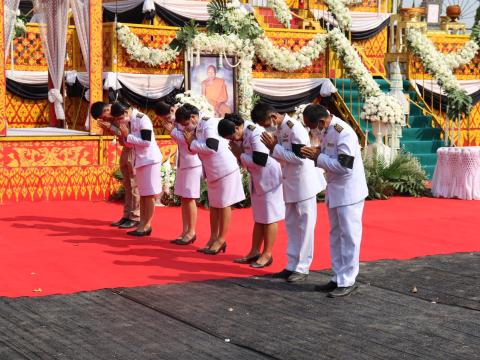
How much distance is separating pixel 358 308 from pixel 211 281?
162 centimetres

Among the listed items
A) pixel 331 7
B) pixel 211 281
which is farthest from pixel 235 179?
pixel 331 7

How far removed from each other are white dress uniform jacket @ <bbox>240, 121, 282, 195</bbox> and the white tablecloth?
6772 mm

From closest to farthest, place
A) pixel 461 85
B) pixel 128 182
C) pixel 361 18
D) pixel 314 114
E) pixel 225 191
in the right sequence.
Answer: pixel 314 114 < pixel 225 191 < pixel 128 182 < pixel 461 85 < pixel 361 18

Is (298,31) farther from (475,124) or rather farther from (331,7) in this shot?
(475,124)

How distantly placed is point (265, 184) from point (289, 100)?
10209 millimetres

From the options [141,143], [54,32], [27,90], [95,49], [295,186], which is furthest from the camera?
[27,90]

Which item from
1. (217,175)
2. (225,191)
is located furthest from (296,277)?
(217,175)

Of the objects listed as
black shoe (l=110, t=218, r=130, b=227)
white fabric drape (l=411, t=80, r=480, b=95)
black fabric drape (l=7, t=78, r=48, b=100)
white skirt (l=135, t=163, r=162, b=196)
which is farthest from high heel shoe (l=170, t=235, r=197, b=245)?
white fabric drape (l=411, t=80, r=480, b=95)

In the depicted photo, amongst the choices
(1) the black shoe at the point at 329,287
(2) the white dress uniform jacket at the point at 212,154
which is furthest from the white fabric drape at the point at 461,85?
(1) the black shoe at the point at 329,287

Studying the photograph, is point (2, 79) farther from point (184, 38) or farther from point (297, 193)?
point (297, 193)

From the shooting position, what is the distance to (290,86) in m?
19.8

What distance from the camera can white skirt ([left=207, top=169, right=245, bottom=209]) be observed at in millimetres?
10594

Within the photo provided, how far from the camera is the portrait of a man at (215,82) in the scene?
18.0 m

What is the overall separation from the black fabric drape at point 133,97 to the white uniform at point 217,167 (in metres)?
7.33
